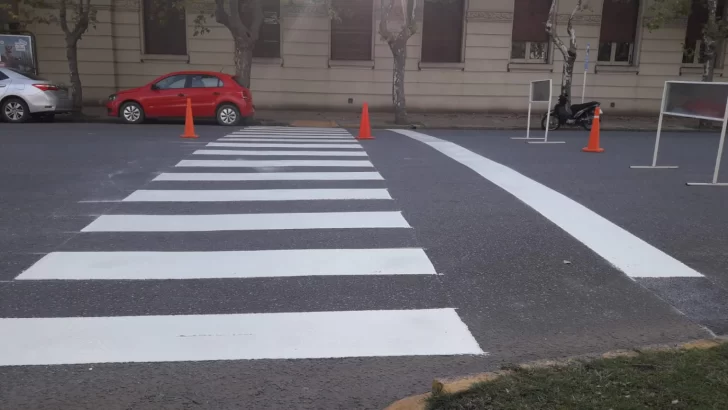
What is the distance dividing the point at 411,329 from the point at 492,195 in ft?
14.6

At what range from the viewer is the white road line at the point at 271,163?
1023 centimetres

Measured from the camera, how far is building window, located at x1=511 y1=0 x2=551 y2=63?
987 inches

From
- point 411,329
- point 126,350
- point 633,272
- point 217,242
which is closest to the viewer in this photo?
point 126,350

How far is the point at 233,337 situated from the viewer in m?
3.81

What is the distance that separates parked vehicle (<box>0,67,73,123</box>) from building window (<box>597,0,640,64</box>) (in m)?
20.8

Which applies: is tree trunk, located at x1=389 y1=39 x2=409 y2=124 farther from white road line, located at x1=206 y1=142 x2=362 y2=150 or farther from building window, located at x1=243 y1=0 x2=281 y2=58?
white road line, located at x1=206 y1=142 x2=362 y2=150

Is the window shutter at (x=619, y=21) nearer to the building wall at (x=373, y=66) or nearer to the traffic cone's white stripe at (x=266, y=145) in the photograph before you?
the building wall at (x=373, y=66)

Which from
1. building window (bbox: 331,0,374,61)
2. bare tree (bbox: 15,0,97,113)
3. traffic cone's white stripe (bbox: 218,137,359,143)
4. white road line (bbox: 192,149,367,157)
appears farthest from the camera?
building window (bbox: 331,0,374,61)

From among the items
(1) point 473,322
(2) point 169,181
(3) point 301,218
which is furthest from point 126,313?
(2) point 169,181

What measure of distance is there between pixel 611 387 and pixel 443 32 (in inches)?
→ 927

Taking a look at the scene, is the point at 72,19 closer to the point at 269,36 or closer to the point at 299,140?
the point at 269,36

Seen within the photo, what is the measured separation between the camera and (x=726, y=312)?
4.29 metres

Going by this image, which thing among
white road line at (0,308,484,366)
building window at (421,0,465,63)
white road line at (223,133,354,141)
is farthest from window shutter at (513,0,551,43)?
white road line at (0,308,484,366)

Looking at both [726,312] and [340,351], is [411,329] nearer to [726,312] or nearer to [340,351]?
[340,351]
